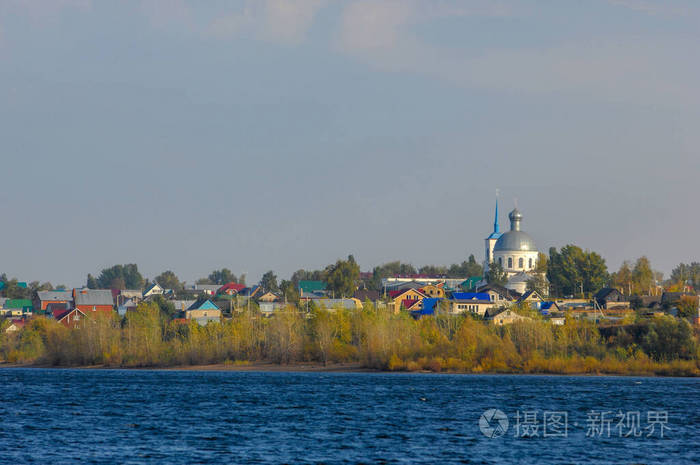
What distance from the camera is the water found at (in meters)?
46.0

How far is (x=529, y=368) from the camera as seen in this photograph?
106 m

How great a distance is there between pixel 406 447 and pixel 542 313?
9633cm

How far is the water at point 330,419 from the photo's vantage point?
46.0 metres

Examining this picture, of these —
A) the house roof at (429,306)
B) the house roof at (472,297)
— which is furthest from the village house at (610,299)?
the house roof at (429,306)

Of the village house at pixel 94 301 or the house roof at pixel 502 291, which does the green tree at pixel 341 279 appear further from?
the village house at pixel 94 301

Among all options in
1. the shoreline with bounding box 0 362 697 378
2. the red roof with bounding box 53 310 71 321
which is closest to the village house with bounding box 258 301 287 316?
the red roof with bounding box 53 310 71 321

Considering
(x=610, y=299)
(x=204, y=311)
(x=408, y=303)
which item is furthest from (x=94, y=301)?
(x=610, y=299)

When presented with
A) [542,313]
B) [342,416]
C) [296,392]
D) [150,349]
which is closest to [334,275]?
[542,313]

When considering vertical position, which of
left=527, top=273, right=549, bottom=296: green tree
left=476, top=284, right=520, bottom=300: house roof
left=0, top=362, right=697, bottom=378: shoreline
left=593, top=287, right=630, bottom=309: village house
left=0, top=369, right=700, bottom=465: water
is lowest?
left=0, top=369, right=700, bottom=465: water

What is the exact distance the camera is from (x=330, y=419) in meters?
62.2

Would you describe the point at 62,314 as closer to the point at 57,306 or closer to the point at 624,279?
the point at 57,306

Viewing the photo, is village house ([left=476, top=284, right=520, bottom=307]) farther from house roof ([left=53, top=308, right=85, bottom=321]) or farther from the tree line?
house roof ([left=53, top=308, right=85, bottom=321])

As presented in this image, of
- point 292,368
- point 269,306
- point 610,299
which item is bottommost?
point 292,368

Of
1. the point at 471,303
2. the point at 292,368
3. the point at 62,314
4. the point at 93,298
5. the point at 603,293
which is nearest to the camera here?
the point at 292,368
